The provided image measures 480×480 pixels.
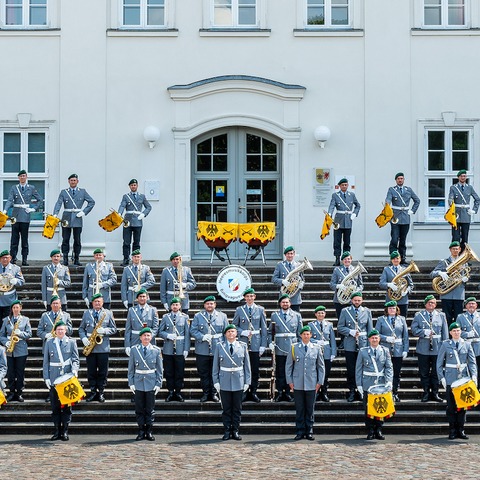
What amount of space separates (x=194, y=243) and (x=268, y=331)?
691cm

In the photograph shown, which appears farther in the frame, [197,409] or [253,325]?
[253,325]

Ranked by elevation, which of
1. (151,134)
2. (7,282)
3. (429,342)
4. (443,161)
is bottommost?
(429,342)

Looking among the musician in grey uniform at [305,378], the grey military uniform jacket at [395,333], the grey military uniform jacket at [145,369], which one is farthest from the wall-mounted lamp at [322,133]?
the grey military uniform jacket at [145,369]

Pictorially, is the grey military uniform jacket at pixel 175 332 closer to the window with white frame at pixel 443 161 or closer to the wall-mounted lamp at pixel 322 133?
the wall-mounted lamp at pixel 322 133

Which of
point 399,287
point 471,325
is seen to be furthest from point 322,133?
point 471,325

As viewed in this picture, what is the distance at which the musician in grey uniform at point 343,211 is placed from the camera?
24.1 m

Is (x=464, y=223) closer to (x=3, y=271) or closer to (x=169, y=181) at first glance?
(x=169, y=181)

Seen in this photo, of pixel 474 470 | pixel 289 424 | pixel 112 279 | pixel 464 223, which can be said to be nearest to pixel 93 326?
pixel 112 279

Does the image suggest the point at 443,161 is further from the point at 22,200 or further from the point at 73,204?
the point at 22,200

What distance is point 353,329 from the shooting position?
19.5 metres

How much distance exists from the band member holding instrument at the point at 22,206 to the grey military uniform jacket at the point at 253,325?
647cm

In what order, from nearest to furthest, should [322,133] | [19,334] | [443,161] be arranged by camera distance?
[19,334] < [322,133] < [443,161]

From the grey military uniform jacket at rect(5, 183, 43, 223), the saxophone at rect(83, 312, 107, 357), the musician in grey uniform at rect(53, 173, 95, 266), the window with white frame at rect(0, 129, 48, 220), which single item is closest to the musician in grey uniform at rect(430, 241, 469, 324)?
the saxophone at rect(83, 312, 107, 357)

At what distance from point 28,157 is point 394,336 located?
424 inches
